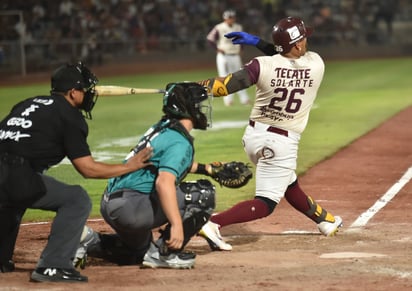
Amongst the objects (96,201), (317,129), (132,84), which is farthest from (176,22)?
(96,201)

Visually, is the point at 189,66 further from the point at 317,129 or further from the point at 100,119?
the point at 317,129

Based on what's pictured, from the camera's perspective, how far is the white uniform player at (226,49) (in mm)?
20656

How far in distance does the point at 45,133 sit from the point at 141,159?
0.70m

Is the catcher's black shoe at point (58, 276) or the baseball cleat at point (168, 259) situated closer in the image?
the catcher's black shoe at point (58, 276)

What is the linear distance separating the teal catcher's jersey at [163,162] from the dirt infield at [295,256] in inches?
25.7

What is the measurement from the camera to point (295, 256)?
7176 millimetres

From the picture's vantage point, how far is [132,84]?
24.6 metres

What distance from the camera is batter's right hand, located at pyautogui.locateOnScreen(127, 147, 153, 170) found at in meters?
6.40

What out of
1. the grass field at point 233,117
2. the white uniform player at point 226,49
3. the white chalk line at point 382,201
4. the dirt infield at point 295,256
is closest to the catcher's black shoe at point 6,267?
the dirt infield at point 295,256

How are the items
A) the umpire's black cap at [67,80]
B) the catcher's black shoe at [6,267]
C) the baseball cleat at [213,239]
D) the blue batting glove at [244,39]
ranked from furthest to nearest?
the blue batting glove at [244,39]
the baseball cleat at [213,239]
the catcher's black shoe at [6,267]
the umpire's black cap at [67,80]

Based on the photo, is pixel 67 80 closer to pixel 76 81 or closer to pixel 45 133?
pixel 76 81

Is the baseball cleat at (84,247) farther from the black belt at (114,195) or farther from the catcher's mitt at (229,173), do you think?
the catcher's mitt at (229,173)

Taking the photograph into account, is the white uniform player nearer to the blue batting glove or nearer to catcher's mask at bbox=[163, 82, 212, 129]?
the blue batting glove

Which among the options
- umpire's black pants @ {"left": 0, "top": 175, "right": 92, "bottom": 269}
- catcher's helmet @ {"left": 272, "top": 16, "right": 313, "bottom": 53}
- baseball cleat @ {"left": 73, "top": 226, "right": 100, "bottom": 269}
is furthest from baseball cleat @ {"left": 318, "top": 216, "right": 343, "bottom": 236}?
umpire's black pants @ {"left": 0, "top": 175, "right": 92, "bottom": 269}
